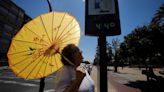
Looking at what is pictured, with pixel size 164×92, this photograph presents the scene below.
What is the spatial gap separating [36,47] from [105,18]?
4.95 ft

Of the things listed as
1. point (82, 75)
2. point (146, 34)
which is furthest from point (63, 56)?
point (146, 34)

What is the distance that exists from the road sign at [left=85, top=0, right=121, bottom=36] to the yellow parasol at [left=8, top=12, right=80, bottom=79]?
101cm

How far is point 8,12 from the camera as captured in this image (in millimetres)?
46969

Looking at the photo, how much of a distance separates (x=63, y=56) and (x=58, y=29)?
522 mm

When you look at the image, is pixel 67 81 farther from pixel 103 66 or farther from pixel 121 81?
pixel 121 81

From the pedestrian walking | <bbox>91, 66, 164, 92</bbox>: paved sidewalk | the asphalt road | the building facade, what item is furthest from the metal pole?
the building facade

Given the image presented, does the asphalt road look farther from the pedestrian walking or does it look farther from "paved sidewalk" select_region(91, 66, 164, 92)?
the pedestrian walking

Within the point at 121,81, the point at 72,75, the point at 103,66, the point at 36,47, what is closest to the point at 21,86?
the point at 103,66

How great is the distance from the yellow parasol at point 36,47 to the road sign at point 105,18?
1008 millimetres

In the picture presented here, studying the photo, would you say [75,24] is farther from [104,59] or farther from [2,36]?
[2,36]

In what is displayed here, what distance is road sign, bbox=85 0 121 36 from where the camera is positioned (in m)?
3.22

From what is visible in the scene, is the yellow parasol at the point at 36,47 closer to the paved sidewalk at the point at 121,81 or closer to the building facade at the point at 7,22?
the paved sidewalk at the point at 121,81

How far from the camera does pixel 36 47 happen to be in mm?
2215

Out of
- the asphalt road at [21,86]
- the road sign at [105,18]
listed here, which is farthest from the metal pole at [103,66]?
the asphalt road at [21,86]
